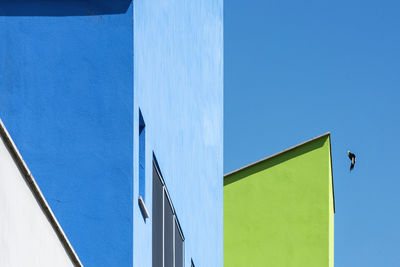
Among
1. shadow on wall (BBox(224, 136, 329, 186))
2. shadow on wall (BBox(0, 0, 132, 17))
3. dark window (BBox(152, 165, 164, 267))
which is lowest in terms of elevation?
dark window (BBox(152, 165, 164, 267))

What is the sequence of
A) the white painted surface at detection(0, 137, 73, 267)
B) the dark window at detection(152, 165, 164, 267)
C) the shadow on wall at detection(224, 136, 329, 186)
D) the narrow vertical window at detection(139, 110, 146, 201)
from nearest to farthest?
the white painted surface at detection(0, 137, 73, 267), the narrow vertical window at detection(139, 110, 146, 201), the dark window at detection(152, 165, 164, 267), the shadow on wall at detection(224, 136, 329, 186)

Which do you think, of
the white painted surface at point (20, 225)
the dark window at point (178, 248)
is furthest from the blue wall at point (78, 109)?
the dark window at point (178, 248)

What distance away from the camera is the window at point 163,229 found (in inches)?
500

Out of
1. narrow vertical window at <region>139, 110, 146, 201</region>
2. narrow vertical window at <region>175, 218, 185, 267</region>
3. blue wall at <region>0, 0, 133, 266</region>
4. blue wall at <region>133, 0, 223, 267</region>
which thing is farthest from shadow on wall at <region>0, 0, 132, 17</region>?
narrow vertical window at <region>175, 218, 185, 267</region>

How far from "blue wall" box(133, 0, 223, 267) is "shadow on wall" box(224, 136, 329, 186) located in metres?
4.76

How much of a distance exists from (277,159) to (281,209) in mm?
1218

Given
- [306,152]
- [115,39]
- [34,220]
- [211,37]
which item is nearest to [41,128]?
[115,39]

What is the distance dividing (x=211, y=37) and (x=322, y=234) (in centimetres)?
783

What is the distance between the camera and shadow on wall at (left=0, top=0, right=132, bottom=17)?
11086 millimetres

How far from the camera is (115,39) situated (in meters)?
10.9

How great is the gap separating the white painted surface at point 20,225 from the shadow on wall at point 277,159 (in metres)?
18.3

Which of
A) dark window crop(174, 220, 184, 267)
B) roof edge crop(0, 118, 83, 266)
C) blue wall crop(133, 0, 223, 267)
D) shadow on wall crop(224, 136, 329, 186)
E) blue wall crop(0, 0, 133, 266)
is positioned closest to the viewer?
roof edge crop(0, 118, 83, 266)

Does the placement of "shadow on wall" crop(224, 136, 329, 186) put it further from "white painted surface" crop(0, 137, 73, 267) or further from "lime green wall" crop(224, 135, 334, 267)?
"white painted surface" crop(0, 137, 73, 267)

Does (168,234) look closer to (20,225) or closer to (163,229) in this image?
(163,229)
